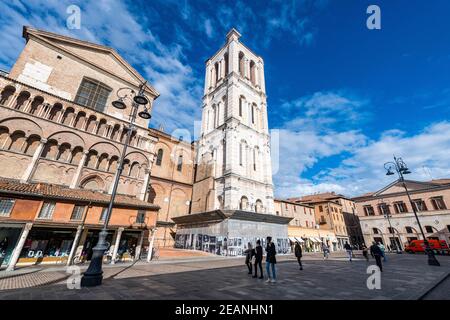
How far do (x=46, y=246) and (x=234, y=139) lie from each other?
21.2 m

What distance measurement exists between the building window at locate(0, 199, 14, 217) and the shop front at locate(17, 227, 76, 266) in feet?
6.04

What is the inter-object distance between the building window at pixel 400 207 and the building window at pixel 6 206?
51820 mm

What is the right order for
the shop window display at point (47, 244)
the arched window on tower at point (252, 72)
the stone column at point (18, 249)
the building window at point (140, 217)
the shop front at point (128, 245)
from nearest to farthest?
the stone column at point (18, 249) < the shop window display at point (47, 244) < the shop front at point (128, 245) < the building window at point (140, 217) < the arched window on tower at point (252, 72)

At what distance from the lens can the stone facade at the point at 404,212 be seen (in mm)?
32250

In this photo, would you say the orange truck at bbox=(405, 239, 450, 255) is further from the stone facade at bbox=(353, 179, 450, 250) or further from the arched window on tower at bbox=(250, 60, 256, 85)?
the arched window on tower at bbox=(250, 60, 256, 85)

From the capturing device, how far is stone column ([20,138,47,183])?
47.9ft

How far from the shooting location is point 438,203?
108 feet

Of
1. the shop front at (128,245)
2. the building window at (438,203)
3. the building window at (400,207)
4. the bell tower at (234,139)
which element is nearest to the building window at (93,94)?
the shop front at (128,245)

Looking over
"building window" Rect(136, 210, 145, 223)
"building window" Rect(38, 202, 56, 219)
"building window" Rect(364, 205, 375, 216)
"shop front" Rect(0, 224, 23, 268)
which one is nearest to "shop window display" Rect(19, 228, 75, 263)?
"shop front" Rect(0, 224, 23, 268)

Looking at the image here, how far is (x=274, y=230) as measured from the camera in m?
25.9

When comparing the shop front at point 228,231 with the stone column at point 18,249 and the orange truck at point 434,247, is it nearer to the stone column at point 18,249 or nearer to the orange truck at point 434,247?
the stone column at point 18,249

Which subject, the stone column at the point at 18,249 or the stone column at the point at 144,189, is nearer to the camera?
the stone column at the point at 18,249
